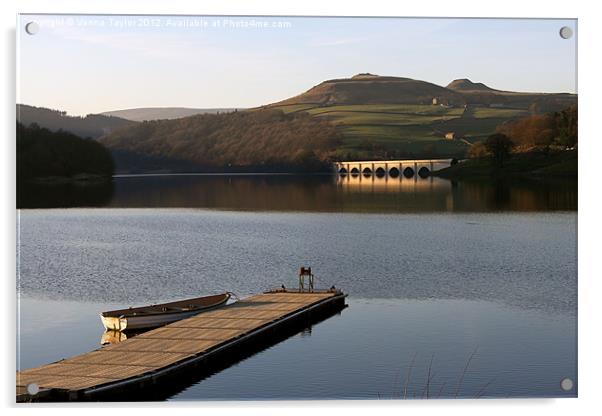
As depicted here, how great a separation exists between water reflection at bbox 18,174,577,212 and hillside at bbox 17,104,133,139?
1327 millimetres

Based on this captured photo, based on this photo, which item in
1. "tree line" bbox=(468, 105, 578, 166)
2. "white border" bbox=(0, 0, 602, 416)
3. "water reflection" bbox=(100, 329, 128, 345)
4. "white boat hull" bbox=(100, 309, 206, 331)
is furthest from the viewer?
"white boat hull" bbox=(100, 309, 206, 331)

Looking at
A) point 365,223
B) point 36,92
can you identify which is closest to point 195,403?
point 36,92

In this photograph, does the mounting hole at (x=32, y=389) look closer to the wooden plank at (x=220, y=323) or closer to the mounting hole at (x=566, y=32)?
the wooden plank at (x=220, y=323)

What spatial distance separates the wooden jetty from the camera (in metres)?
14.9

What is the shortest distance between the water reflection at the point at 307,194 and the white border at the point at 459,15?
0.94 metres

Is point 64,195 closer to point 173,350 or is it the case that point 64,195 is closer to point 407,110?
point 173,350

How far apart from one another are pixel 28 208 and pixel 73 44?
3.10 m

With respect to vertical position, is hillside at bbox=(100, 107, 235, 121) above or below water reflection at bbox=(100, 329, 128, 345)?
above

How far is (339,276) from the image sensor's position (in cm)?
2831

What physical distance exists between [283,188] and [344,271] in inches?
199

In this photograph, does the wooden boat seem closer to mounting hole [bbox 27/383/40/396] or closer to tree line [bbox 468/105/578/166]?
mounting hole [bbox 27/383/40/396]

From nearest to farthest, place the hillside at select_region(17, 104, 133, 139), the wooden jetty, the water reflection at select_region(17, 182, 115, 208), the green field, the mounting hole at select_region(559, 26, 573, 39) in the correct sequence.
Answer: the wooden jetty, the mounting hole at select_region(559, 26, 573, 39), the water reflection at select_region(17, 182, 115, 208), the hillside at select_region(17, 104, 133, 139), the green field

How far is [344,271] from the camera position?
2894 cm

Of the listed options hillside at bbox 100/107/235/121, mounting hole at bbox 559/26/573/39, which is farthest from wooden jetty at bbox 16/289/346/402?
mounting hole at bbox 559/26/573/39
